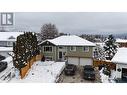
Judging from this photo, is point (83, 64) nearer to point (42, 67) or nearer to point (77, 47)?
point (77, 47)

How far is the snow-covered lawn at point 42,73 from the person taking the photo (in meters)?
10.3

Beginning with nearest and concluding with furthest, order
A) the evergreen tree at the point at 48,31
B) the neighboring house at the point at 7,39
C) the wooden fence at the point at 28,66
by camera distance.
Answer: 1. the wooden fence at the point at 28,66
2. the neighboring house at the point at 7,39
3. the evergreen tree at the point at 48,31

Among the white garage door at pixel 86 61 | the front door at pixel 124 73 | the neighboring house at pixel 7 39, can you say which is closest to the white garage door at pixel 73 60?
the white garage door at pixel 86 61

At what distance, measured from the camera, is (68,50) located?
1546 centimetres

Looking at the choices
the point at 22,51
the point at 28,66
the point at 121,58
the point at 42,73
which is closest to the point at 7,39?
the point at 28,66

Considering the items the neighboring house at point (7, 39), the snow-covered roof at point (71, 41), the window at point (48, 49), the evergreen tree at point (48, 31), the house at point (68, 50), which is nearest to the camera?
the house at point (68, 50)

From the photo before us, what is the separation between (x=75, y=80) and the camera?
1071cm

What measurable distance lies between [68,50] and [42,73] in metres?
4.44

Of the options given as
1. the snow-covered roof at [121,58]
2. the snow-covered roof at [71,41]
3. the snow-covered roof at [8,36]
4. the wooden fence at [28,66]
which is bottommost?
the wooden fence at [28,66]

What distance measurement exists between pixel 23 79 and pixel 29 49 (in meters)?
2.82

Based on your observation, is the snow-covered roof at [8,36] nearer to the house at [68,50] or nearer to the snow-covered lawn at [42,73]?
the house at [68,50]

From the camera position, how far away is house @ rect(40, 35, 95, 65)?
1500 centimetres

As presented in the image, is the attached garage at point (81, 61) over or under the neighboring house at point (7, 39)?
under

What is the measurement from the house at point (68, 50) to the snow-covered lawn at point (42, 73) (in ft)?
6.36
